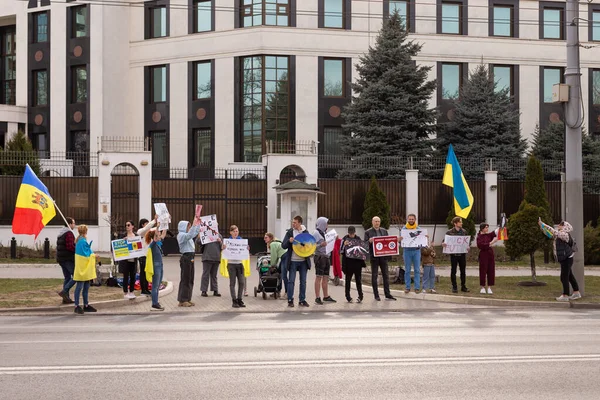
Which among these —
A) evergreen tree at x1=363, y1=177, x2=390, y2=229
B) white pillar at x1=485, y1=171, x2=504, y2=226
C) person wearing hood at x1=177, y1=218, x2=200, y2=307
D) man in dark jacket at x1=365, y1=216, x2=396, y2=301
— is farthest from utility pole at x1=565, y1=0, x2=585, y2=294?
white pillar at x1=485, y1=171, x2=504, y2=226

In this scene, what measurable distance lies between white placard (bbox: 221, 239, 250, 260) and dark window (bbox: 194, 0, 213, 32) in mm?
30460

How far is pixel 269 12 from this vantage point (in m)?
45.5

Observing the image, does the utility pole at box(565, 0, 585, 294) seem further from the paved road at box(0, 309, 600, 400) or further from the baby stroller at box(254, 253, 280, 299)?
the baby stroller at box(254, 253, 280, 299)

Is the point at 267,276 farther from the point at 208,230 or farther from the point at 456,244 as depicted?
the point at 456,244

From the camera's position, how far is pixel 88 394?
874cm

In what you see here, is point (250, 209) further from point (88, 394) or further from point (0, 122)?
point (88, 394)

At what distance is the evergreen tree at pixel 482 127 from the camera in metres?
41.9

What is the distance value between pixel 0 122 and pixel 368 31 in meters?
22.4

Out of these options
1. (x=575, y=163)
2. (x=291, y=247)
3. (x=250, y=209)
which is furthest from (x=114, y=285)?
(x=250, y=209)

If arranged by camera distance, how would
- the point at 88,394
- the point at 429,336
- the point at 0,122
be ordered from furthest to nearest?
the point at 0,122
the point at 429,336
the point at 88,394

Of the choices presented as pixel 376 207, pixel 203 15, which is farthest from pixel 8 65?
pixel 376 207

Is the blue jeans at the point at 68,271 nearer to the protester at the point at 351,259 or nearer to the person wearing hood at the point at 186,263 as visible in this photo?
the person wearing hood at the point at 186,263

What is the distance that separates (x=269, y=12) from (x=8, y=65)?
63.0 ft

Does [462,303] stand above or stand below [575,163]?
below
